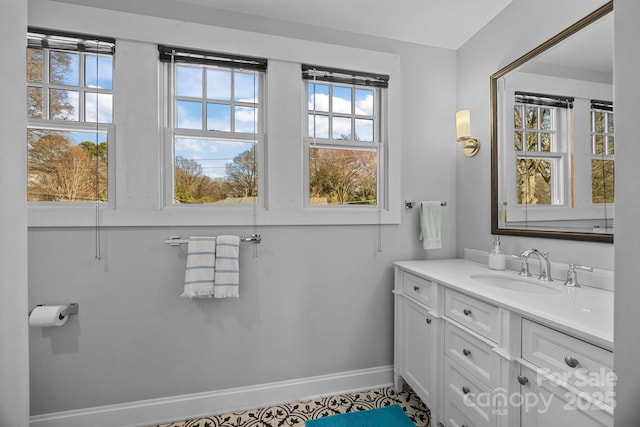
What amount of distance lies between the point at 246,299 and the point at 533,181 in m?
1.88

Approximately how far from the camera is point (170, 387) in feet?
6.09

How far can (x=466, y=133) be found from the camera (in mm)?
2078

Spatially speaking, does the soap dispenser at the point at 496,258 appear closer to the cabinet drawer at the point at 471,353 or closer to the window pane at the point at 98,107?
the cabinet drawer at the point at 471,353

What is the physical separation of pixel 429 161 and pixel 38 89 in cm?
251

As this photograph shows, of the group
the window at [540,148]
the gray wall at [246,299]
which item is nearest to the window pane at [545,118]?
the window at [540,148]

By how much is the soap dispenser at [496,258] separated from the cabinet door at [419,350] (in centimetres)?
52

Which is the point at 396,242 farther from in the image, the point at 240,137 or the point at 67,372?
the point at 67,372

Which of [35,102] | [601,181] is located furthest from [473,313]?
[35,102]

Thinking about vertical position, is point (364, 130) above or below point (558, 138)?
above

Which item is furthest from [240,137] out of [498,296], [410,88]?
[498,296]

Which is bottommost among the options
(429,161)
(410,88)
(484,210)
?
(484,210)
